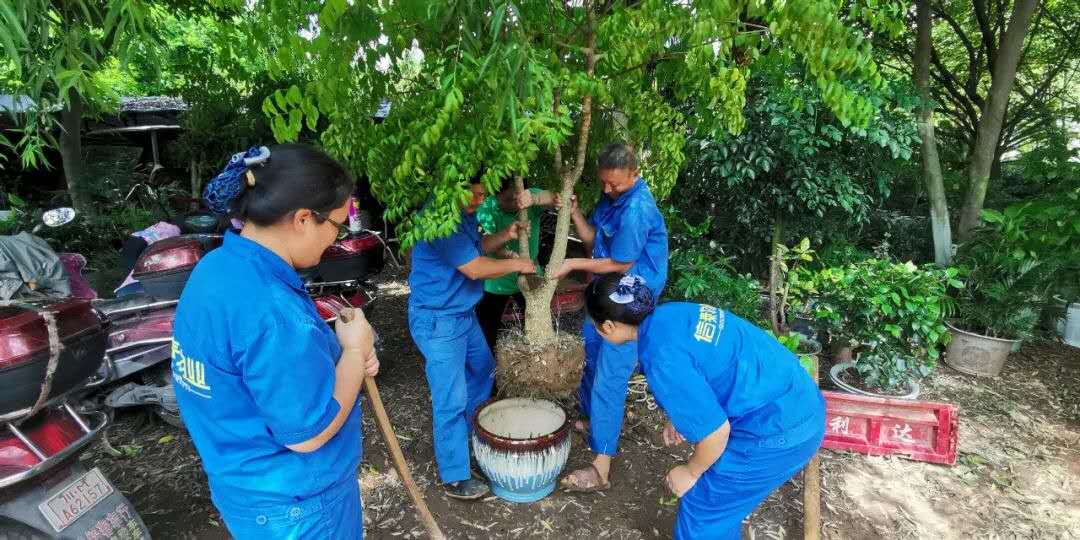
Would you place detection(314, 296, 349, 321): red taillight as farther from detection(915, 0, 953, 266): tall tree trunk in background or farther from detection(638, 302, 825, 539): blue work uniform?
detection(915, 0, 953, 266): tall tree trunk in background

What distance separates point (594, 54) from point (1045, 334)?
212 inches

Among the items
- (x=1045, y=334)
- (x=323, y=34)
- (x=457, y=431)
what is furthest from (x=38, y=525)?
(x=1045, y=334)

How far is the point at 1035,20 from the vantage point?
744 centimetres

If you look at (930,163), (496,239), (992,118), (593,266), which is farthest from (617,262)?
(992,118)

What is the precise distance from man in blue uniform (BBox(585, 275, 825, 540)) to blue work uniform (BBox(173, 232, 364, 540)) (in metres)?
1.03

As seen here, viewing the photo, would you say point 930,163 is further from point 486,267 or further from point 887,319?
point 486,267

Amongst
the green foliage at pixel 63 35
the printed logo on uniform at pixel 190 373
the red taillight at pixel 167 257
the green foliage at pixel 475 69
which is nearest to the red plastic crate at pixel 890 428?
the green foliage at pixel 475 69

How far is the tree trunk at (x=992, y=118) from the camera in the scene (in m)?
5.32

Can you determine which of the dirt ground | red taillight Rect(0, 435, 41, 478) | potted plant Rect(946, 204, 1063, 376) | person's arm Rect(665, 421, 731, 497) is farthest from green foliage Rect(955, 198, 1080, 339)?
red taillight Rect(0, 435, 41, 478)

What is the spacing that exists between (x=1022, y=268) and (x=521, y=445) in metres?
4.53

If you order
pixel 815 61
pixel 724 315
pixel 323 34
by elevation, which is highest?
pixel 815 61

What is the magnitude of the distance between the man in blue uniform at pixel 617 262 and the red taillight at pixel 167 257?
2.43m

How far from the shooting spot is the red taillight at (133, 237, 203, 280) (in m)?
3.58

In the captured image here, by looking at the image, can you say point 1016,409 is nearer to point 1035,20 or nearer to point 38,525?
point 38,525
